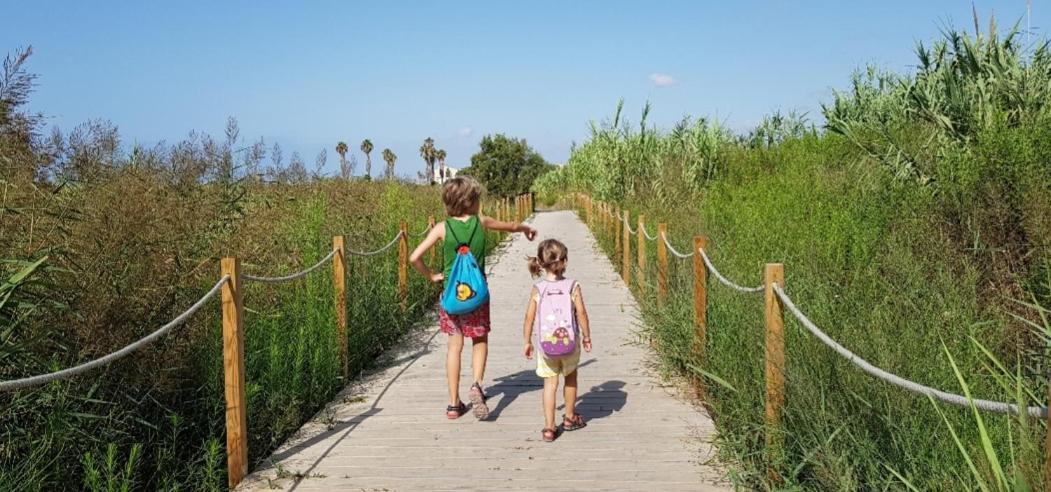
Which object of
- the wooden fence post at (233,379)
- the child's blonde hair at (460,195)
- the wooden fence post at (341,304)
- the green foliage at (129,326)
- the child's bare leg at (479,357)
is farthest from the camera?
the wooden fence post at (341,304)

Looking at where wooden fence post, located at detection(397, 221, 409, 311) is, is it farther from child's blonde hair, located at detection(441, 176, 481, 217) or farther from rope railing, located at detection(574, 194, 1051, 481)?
child's blonde hair, located at detection(441, 176, 481, 217)

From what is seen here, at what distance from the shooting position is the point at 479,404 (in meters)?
6.10

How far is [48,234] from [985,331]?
19.8 ft

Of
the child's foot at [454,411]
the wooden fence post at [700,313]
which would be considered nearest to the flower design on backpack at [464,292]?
the child's foot at [454,411]

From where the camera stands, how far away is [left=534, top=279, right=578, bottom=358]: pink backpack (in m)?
5.56

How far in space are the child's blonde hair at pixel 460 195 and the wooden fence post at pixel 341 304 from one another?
173cm

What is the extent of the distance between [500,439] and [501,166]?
58.3 metres

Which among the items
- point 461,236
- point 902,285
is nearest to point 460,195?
point 461,236

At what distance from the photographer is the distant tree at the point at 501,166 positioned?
6256cm

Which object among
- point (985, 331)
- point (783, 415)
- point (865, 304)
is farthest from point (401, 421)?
point (985, 331)

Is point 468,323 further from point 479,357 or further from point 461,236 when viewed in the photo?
point 461,236

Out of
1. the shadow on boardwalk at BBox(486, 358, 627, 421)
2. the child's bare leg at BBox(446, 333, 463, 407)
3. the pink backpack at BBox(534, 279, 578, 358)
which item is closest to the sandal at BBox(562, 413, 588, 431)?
the shadow on boardwalk at BBox(486, 358, 627, 421)

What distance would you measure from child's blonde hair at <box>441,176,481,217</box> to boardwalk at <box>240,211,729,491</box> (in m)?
1.45

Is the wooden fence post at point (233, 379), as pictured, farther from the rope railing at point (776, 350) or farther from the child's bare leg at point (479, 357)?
the rope railing at point (776, 350)
